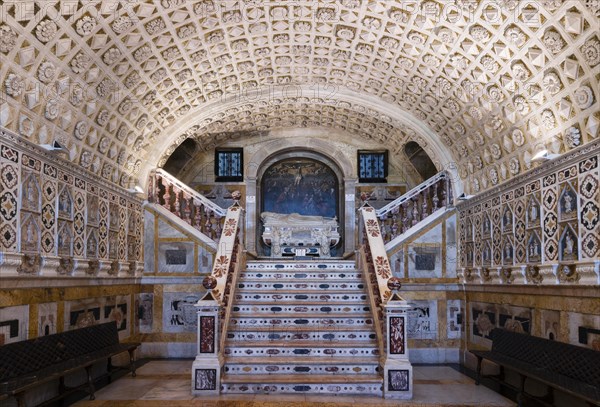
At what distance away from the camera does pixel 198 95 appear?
11.9m

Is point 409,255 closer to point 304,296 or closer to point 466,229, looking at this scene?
point 466,229

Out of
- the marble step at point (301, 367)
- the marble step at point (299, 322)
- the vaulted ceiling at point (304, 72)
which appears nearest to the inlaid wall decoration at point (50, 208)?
the vaulted ceiling at point (304, 72)

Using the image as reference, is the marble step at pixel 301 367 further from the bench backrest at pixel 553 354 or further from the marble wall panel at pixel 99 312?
the marble wall panel at pixel 99 312

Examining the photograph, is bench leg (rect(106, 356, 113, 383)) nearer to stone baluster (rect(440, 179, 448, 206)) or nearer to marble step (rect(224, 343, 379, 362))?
marble step (rect(224, 343, 379, 362))

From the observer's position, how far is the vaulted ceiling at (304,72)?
7.19m

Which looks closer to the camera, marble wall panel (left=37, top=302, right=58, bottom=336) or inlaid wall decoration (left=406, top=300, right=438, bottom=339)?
marble wall panel (left=37, top=302, right=58, bottom=336)

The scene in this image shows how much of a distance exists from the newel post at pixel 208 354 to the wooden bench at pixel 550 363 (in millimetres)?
4094

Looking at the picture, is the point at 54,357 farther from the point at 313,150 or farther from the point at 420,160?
the point at 420,160

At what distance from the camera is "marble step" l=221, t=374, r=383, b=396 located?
8.34 meters

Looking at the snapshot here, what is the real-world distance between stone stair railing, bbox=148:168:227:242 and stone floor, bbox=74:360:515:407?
3703mm

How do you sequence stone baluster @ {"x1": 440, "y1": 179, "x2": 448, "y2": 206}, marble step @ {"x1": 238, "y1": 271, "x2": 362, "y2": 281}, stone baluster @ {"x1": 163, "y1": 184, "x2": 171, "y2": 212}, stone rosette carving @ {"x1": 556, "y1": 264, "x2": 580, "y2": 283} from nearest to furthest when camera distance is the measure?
1. stone rosette carving @ {"x1": 556, "y1": 264, "x2": 580, "y2": 283}
2. marble step @ {"x1": 238, "y1": 271, "x2": 362, "y2": 281}
3. stone baluster @ {"x1": 440, "y1": 179, "x2": 448, "y2": 206}
4. stone baluster @ {"x1": 163, "y1": 184, "x2": 171, "y2": 212}

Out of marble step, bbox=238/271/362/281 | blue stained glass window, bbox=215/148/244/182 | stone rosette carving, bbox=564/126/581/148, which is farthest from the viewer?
blue stained glass window, bbox=215/148/244/182

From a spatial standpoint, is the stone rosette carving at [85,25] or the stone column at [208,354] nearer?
the stone rosette carving at [85,25]

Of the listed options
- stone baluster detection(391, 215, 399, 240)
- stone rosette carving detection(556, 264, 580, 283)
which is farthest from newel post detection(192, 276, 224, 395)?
stone baluster detection(391, 215, 399, 240)
